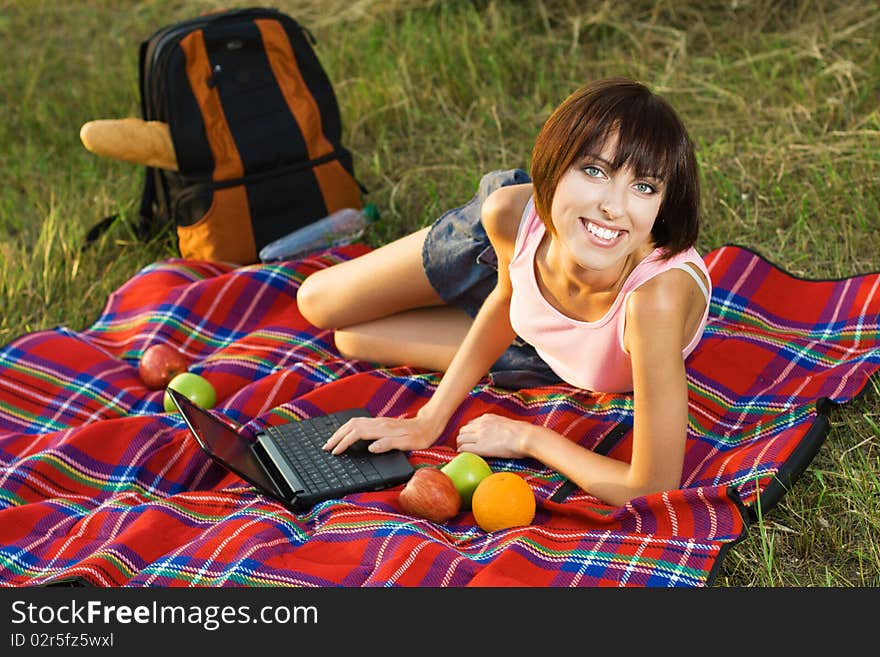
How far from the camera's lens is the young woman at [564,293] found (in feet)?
7.64

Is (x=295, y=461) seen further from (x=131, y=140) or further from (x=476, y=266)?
(x=131, y=140)

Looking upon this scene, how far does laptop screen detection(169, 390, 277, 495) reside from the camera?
2619 mm

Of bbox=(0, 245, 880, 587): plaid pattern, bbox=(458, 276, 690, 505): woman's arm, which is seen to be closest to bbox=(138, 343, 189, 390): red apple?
bbox=(0, 245, 880, 587): plaid pattern

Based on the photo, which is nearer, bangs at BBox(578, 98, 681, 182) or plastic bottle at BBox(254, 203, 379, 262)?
bangs at BBox(578, 98, 681, 182)

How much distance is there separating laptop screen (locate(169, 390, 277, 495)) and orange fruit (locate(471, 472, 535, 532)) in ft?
1.56

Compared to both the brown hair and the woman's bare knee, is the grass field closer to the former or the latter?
the woman's bare knee

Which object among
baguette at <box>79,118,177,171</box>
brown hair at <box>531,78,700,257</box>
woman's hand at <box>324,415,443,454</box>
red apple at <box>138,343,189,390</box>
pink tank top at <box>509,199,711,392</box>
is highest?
brown hair at <box>531,78,700,257</box>

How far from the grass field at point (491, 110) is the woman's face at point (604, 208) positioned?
4.41ft

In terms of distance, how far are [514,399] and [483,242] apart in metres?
0.41

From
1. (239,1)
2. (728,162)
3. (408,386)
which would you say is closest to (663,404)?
(408,386)

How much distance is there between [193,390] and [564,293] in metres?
1.06

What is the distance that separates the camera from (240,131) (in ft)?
13.0

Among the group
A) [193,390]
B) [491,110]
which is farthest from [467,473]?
[491,110]

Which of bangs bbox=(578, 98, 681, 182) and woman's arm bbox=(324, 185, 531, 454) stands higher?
bangs bbox=(578, 98, 681, 182)
